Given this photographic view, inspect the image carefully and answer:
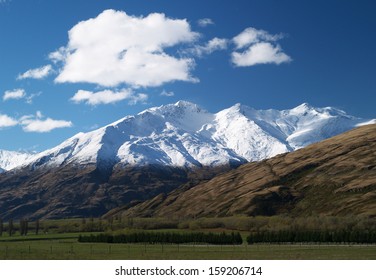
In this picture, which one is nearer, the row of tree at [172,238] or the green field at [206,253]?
the green field at [206,253]

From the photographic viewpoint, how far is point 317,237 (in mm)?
159875

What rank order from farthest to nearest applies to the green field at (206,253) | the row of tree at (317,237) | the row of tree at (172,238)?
the row of tree at (172,238) < the row of tree at (317,237) < the green field at (206,253)

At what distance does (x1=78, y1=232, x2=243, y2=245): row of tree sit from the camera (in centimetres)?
16850

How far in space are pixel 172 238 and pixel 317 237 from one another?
50.1 metres

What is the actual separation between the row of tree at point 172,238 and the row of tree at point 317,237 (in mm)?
Result: 7059

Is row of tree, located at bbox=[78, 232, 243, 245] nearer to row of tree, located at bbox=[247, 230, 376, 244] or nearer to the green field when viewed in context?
row of tree, located at bbox=[247, 230, 376, 244]

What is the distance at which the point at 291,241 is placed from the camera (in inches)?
6491

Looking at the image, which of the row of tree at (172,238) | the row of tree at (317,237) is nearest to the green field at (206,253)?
the row of tree at (317,237)

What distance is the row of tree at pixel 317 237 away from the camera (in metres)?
152

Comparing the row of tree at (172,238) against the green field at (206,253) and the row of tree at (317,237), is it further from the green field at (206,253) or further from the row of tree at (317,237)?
the green field at (206,253)

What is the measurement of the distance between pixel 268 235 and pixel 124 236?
55.1 meters

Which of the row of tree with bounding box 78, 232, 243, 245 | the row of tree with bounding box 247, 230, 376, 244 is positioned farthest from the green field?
the row of tree with bounding box 78, 232, 243, 245

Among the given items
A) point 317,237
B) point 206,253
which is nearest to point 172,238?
point 317,237

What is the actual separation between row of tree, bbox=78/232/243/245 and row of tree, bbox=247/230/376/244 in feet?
23.2
